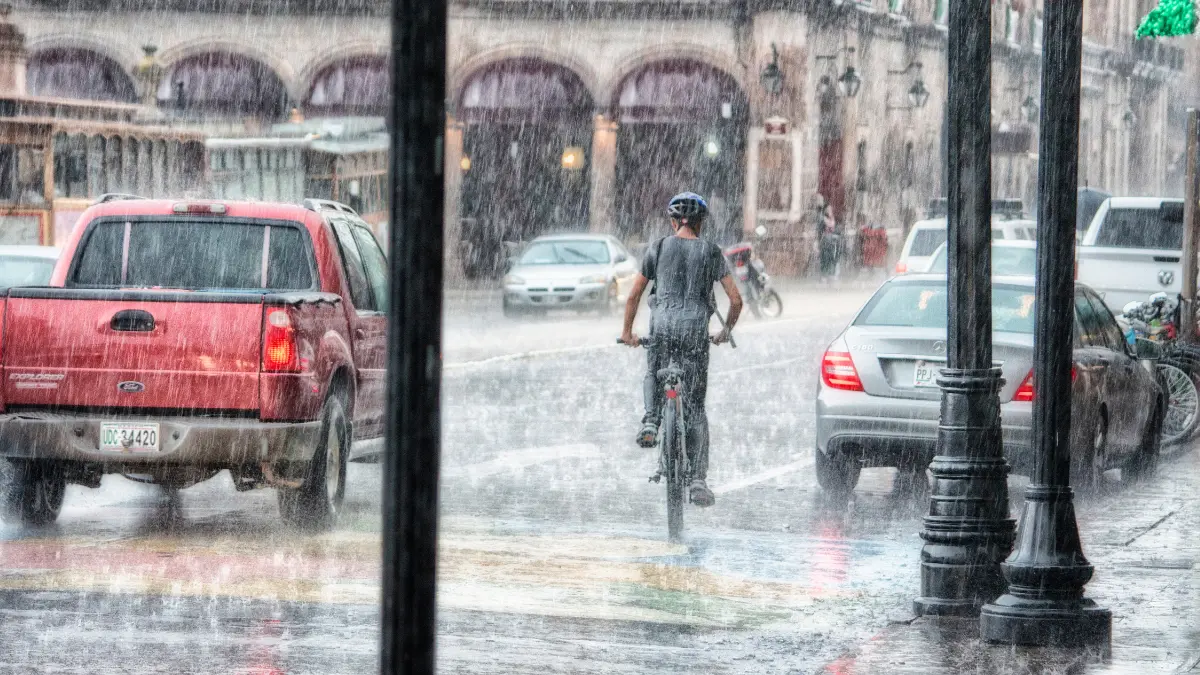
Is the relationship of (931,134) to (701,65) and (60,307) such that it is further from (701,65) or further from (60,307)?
(60,307)

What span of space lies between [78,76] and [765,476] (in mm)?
37024

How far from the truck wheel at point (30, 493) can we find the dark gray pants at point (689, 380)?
10.4 ft

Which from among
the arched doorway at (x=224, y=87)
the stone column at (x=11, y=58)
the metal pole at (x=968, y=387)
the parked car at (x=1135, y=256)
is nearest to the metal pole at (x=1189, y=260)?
the parked car at (x=1135, y=256)

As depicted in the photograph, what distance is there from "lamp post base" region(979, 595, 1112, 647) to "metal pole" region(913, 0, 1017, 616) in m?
0.60

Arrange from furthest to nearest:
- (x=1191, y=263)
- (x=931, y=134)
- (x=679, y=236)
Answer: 1. (x=931, y=134)
2. (x=1191, y=263)
3. (x=679, y=236)

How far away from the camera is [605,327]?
30.2m

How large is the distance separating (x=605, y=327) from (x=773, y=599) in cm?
2114

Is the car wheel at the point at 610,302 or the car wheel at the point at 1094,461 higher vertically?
the car wheel at the point at 1094,461

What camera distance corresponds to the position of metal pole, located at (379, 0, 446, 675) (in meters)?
3.49

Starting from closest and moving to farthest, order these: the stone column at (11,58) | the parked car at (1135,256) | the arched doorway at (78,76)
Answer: the parked car at (1135,256) → the stone column at (11,58) → the arched doorway at (78,76)

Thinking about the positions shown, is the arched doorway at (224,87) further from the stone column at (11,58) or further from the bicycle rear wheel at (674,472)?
the bicycle rear wheel at (674,472)

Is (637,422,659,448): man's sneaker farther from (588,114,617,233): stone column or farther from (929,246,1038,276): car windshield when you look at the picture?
(588,114,617,233): stone column

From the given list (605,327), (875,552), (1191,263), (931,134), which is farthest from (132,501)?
(931,134)

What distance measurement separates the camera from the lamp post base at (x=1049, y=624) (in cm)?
798
